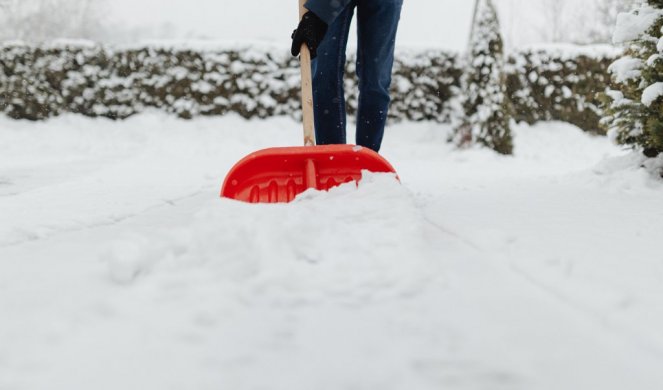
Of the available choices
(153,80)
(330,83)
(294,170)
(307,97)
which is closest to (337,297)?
(294,170)

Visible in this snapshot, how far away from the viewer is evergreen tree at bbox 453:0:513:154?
5418mm

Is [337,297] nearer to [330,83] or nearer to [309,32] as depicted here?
[309,32]

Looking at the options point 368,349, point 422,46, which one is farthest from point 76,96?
point 368,349

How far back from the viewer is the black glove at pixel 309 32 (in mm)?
1898

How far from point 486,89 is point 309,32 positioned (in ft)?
13.3

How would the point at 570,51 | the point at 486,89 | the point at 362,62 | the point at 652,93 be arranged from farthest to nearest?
the point at 570,51, the point at 486,89, the point at 362,62, the point at 652,93

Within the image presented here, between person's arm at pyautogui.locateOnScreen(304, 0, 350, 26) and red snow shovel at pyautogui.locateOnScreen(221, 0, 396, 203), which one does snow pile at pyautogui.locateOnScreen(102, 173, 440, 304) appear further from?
person's arm at pyautogui.locateOnScreen(304, 0, 350, 26)

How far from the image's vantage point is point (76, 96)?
612cm

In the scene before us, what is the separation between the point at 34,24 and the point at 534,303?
103 ft

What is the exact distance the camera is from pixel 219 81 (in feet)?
20.2

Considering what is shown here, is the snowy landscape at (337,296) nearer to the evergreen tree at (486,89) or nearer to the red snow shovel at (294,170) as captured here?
the red snow shovel at (294,170)

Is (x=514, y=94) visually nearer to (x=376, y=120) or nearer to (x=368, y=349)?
(x=376, y=120)

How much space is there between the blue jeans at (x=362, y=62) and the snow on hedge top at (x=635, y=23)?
1123 millimetres

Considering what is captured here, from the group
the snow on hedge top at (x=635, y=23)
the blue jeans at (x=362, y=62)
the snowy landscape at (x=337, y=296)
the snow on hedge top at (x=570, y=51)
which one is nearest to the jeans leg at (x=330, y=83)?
the blue jeans at (x=362, y=62)
